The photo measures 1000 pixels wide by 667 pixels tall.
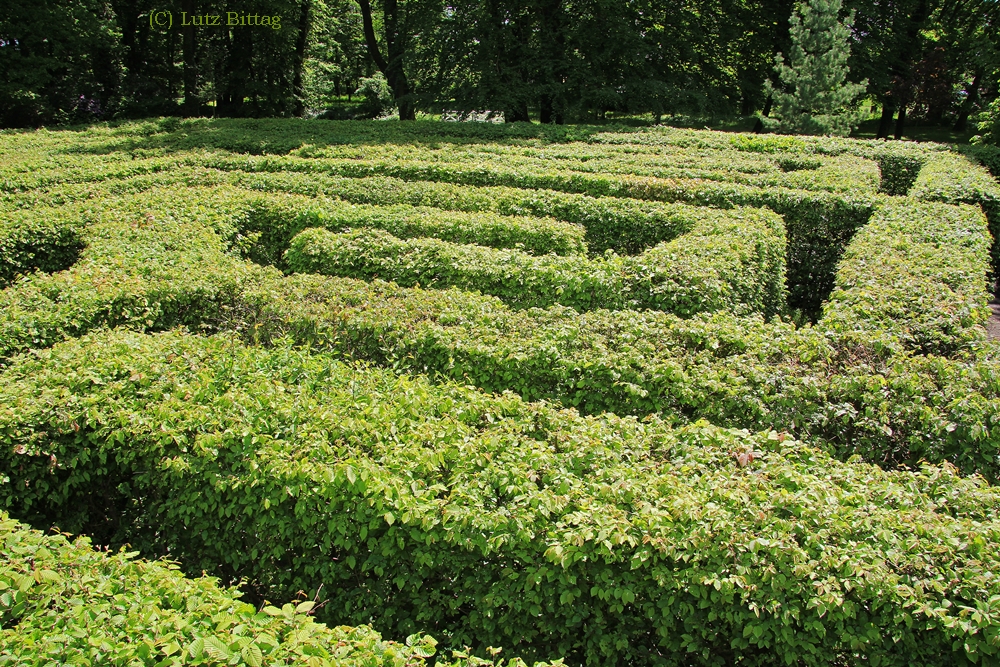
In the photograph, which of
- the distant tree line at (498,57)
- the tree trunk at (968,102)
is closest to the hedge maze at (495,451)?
the distant tree line at (498,57)

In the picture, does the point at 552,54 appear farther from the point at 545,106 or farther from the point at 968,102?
the point at 968,102

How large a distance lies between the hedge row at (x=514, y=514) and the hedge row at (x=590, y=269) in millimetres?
3073

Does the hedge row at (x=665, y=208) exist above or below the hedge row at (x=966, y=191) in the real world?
below

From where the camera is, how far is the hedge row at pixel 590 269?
26.2 feet

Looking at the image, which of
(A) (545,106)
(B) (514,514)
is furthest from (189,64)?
(B) (514,514)

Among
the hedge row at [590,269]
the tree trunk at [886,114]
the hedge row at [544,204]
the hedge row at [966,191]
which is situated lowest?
the hedge row at [590,269]

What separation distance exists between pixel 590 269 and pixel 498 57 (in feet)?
74.7

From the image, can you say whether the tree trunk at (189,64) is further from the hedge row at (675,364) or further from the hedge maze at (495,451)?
the hedge row at (675,364)

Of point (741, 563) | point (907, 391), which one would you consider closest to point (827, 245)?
point (907, 391)

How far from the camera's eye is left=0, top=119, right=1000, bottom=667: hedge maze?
354cm

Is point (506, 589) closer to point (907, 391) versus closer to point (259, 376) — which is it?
point (259, 376)

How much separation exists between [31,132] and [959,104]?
4104 centimetres

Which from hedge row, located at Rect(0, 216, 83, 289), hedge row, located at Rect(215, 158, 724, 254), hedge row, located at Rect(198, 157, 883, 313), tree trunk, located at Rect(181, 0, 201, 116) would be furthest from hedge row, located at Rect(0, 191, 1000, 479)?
tree trunk, located at Rect(181, 0, 201, 116)

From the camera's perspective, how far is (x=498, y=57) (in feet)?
92.9
